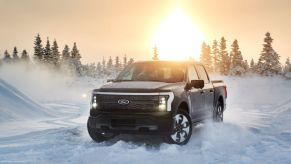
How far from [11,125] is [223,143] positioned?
254 inches

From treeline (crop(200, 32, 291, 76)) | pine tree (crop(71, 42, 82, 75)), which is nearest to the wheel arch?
treeline (crop(200, 32, 291, 76))

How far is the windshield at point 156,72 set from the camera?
10.4m

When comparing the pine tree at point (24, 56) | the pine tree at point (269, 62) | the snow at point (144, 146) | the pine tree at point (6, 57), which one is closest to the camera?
the snow at point (144, 146)

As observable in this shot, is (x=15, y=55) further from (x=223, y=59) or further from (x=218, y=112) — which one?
(x=218, y=112)

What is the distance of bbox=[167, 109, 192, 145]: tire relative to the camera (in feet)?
30.8

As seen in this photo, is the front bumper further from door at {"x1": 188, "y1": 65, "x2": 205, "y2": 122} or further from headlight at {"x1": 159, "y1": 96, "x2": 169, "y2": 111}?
door at {"x1": 188, "y1": 65, "x2": 205, "y2": 122}

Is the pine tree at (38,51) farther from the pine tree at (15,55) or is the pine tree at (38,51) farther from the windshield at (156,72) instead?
the windshield at (156,72)

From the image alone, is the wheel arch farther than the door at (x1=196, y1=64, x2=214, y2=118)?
No

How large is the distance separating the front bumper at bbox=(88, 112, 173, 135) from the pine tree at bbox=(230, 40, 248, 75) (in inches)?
2557

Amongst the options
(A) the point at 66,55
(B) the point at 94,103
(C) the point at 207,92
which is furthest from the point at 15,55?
(B) the point at 94,103

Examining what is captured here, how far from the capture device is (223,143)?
9.77 m

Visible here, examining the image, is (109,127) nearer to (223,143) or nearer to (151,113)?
(151,113)

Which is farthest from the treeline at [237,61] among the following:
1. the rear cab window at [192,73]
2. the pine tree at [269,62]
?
the rear cab window at [192,73]

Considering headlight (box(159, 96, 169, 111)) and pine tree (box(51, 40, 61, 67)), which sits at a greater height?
pine tree (box(51, 40, 61, 67))
